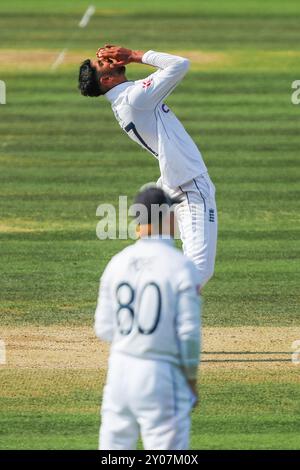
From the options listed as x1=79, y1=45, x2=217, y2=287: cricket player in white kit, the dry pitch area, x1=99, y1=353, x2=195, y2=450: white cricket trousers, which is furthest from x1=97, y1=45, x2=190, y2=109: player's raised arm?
x1=99, y1=353, x2=195, y2=450: white cricket trousers

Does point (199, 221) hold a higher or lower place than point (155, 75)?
lower

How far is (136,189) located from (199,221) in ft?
25.3

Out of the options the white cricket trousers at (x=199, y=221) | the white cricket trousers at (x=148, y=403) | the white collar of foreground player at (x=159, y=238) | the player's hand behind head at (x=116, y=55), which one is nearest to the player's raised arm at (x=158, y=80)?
the player's hand behind head at (x=116, y=55)

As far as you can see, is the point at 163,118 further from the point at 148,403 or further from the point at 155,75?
the point at 148,403

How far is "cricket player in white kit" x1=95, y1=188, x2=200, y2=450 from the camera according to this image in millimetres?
7055

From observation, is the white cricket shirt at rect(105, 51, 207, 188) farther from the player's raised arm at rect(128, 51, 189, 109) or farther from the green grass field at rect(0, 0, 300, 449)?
the green grass field at rect(0, 0, 300, 449)

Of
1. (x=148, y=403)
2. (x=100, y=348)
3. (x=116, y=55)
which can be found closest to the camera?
(x=148, y=403)

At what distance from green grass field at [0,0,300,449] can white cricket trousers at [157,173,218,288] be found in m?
1.03

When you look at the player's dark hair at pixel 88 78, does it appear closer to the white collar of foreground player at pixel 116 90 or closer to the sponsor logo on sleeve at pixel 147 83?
the white collar of foreground player at pixel 116 90

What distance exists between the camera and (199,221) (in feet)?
36.4

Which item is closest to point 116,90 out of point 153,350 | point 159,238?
point 159,238

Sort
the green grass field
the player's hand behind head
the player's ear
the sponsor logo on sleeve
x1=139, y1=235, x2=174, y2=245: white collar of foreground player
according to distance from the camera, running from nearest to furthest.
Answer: x1=139, y1=235, x2=174, y2=245: white collar of foreground player, the green grass field, the player's hand behind head, the sponsor logo on sleeve, the player's ear
